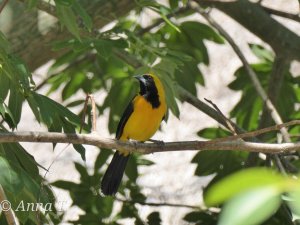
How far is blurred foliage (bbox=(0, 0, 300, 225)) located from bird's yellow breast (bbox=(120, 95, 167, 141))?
0.23m

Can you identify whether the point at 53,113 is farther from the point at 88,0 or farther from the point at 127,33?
the point at 88,0

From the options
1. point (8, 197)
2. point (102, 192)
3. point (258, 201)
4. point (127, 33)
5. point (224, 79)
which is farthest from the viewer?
point (224, 79)

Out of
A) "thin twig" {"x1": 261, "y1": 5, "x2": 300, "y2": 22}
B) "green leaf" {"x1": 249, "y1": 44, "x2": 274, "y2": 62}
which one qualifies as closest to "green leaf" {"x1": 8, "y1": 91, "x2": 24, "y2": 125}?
"thin twig" {"x1": 261, "y1": 5, "x2": 300, "y2": 22}

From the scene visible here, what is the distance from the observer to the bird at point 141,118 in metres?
3.96

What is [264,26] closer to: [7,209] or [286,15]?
[286,15]

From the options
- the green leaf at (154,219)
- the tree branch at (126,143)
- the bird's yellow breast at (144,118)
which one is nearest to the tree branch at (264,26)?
the bird's yellow breast at (144,118)

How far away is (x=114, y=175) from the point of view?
→ 12.6ft

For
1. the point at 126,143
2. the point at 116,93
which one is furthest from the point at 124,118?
the point at 126,143

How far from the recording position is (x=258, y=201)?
44cm

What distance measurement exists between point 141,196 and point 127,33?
130 cm

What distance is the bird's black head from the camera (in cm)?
412

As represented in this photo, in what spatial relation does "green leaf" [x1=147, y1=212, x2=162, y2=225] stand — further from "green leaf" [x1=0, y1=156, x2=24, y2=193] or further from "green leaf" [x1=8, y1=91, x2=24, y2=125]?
"green leaf" [x1=0, y1=156, x2=24, y2=193]

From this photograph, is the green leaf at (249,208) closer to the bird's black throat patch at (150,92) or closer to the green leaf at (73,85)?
the bird's black throat patch at (150,92)

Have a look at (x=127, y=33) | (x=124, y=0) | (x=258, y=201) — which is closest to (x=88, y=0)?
(x=124, y=0)
